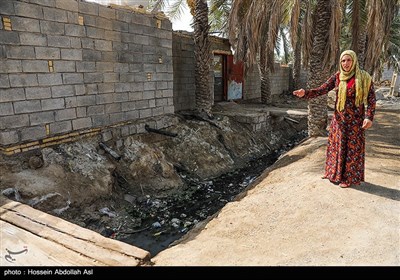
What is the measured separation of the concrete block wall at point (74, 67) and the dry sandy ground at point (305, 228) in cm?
338

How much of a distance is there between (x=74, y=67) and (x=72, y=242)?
A: 3800mm

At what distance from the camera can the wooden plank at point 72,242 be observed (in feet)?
8.79

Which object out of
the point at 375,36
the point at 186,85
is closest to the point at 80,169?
the point at 186,85

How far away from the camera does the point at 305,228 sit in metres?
3.47

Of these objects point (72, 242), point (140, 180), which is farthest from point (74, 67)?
point (72, 242)

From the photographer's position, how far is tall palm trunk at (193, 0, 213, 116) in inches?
377

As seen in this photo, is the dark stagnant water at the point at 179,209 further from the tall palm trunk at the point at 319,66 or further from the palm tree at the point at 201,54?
the palm tree at the point at 201,54

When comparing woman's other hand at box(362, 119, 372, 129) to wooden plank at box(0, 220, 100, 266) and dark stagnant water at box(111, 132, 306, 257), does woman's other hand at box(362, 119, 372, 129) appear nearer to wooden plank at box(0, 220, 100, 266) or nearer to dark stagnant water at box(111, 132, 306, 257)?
dark stagnant water at box(111, 132, 306, 257)

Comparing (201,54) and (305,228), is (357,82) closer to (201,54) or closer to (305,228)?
(305,228)

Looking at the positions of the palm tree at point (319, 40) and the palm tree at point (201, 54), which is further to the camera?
the palm tree at point (201, 54)

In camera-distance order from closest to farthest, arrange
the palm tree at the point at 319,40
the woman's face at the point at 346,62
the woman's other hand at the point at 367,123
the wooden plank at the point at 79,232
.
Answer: the wooden plank at the point at 79,232 < the woman's other hand at the point at 367,123 < the woman's face at the point at 346,62 < the palm tree at the point at 319,40

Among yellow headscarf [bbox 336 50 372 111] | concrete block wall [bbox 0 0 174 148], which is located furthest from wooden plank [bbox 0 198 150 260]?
yellow headscarf [bbox 336 50 372 111]

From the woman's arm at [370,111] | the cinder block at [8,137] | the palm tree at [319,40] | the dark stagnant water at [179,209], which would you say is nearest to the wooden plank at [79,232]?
the cinder block at [8,137]

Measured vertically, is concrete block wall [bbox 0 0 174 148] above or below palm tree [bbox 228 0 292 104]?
below
